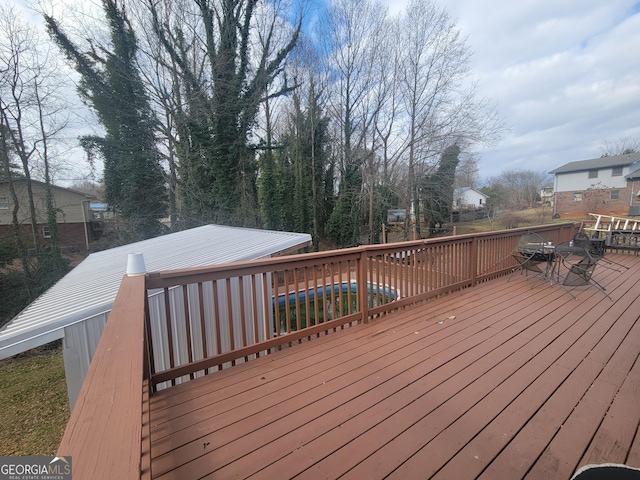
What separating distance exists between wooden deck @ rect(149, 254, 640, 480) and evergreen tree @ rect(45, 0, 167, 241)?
14.9 m

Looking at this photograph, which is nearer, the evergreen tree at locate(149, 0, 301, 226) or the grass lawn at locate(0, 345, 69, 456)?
the grass lawn at locate(0, 345, 69, 456)

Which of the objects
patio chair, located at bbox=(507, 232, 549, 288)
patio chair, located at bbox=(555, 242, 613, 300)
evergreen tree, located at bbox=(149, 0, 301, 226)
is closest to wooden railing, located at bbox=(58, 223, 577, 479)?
patio chair, located at bbox=(507, 232, 549, 288)

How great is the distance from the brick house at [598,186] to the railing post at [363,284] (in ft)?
87.0

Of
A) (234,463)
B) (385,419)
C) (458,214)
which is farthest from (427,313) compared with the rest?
(458,214)

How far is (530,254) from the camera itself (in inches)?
193

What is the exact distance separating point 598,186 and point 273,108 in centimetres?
2545

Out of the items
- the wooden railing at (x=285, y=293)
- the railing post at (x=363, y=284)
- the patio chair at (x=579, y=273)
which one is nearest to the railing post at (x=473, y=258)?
the wooden railing at (x=285, y=293)

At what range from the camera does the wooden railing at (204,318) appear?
71 cm

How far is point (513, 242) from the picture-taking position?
5539mm

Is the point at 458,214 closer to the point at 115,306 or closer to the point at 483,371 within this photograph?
the point at 483,371

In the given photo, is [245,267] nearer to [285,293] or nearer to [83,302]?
[285,293]

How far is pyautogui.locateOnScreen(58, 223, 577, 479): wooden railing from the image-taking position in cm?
71

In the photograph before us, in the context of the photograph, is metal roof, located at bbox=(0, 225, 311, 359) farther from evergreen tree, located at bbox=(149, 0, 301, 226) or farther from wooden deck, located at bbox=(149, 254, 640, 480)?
evergreen tree, located at bbox=(149, 0, 301, 226)

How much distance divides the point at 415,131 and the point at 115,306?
17.1 meters
